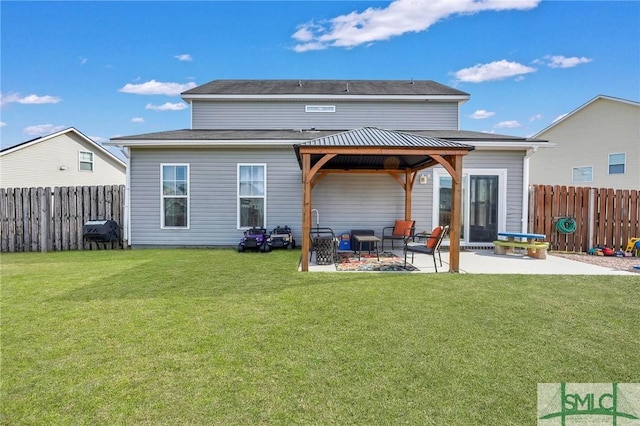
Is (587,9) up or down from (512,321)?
up

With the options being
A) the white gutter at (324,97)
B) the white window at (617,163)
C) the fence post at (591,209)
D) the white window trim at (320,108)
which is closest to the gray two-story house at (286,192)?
the fence post at (591,209)

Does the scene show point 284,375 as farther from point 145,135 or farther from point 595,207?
point 595,207

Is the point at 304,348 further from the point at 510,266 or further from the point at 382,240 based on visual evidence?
the point at 510,266

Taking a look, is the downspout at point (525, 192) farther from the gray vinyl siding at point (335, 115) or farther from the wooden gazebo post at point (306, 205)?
the wooden gazebo post at point (306, 205)

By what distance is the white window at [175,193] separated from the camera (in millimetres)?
9297

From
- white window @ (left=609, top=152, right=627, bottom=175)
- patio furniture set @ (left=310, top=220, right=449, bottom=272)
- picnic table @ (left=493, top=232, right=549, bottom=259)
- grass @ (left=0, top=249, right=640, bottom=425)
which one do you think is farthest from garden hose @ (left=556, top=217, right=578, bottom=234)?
white window @ (left=609, top=152, right=627, bottom=175)

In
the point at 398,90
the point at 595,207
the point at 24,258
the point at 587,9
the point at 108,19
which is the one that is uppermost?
the point at 108,19

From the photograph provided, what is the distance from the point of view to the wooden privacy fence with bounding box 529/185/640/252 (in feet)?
30.2

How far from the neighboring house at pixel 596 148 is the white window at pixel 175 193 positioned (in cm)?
1594

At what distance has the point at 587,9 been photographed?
9711 mm

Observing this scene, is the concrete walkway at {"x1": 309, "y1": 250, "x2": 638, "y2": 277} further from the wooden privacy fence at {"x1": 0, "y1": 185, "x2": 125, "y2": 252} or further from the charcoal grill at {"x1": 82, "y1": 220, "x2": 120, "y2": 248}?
the wooden privacy fence at {"x1": 0, "y1": 185, "x2": 125, "y2": 252}

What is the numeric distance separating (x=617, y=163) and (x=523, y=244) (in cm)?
1076

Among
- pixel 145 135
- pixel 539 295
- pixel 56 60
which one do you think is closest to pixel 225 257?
pixel 145 135

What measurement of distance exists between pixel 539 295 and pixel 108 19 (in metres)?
15.4
